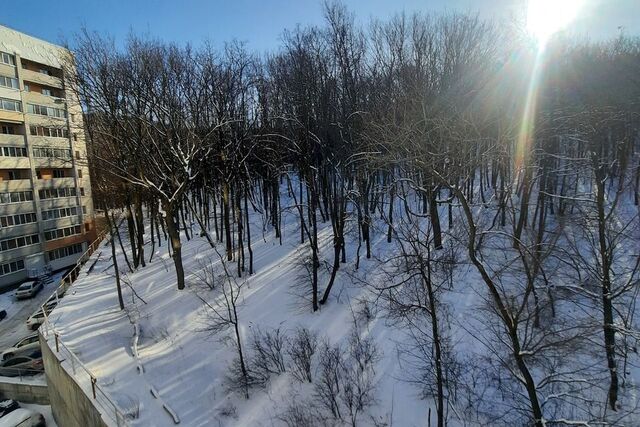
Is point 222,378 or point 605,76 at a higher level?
point 605,76

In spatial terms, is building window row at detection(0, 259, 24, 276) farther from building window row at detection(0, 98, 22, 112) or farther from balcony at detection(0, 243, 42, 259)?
building window row at detection(0, 98, 22, 112)

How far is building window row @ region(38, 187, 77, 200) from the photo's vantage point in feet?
126

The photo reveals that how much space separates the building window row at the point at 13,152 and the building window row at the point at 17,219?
5.56m

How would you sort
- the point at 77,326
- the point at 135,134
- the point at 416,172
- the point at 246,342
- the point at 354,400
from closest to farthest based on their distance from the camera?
the point at 354,400 → the point at 416,172 → the point at 246,342 → the point at 77,326 → the point at 135,134

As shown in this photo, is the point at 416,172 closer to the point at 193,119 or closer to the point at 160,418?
the point at 160,418

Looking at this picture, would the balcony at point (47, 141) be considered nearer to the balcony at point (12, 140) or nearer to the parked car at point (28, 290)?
the balcony at point (12, 140)

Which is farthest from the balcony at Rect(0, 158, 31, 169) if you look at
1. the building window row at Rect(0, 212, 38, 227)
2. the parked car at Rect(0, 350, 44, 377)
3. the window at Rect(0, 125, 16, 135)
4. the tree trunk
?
the tree trunk

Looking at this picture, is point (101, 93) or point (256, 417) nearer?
point (256, 417)

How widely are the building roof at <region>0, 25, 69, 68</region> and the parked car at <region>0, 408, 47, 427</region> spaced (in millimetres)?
29500

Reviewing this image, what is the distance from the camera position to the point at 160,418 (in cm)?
1197

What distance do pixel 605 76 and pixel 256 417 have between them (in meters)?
23.1

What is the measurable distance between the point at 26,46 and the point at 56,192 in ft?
47.1

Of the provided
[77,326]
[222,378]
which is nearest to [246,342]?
[222,378]

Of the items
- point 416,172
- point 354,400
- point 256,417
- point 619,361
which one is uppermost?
point 416,172
